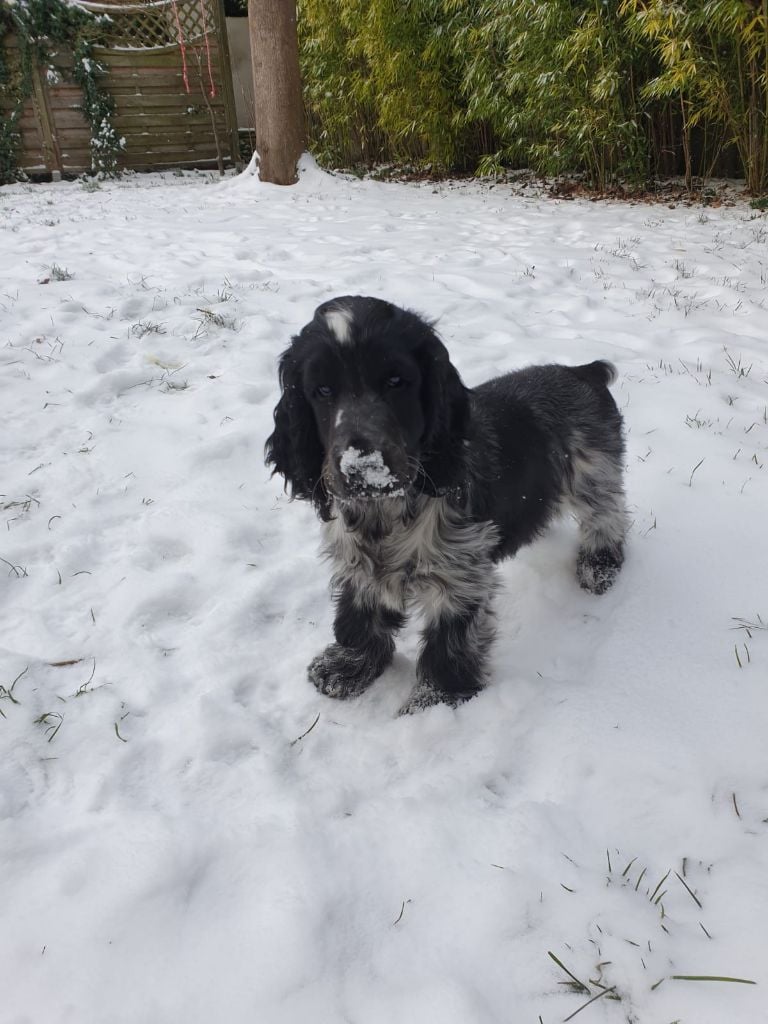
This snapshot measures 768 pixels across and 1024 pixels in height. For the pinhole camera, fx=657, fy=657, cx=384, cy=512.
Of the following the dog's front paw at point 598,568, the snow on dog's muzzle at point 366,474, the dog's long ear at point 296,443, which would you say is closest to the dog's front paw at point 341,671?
the dog's long ear at point 296,443

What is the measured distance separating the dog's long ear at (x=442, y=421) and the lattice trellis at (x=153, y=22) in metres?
13.4

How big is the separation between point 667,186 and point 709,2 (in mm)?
3272

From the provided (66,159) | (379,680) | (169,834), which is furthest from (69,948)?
(66,159)

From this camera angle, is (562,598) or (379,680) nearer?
(379,680)

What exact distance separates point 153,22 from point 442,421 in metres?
14.5

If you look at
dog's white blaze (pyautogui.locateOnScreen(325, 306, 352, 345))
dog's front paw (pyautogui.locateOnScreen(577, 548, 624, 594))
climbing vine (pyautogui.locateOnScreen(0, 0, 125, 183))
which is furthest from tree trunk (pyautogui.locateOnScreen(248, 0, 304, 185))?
dog's white blaze (pyautogui.locateOnScreen(325, 306, 352, 345))

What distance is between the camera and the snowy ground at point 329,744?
1414mm

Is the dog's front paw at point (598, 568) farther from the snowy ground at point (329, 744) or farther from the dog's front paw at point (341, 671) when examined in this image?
the dog's front paw at point (341, 671)

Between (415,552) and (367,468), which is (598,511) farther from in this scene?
(367,468)

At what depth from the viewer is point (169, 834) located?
5.51 ft

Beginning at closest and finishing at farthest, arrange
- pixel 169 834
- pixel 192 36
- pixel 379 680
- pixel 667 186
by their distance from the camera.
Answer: pixel 169 834
pixel 379 680
pixel 667 186
pixel 192 36

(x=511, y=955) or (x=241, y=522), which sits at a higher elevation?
(x=241, y=522)

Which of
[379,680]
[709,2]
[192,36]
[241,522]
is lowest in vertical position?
[379,680]

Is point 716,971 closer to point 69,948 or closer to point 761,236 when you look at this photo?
point 69,948
